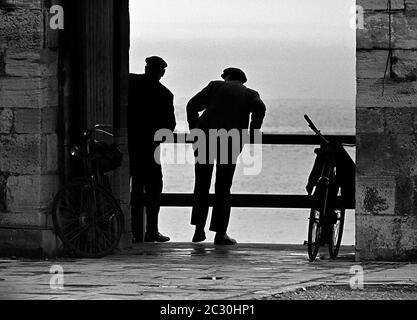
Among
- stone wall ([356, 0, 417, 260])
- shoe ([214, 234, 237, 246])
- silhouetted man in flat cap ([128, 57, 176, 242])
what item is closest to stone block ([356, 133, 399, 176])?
stone wall ([356, 0, 417, 260])

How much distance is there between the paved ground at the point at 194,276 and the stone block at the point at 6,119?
1.09m

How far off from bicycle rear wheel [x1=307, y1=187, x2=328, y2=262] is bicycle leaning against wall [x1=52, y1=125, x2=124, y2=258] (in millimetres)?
1505

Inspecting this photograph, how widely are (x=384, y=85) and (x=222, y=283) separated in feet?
8.82

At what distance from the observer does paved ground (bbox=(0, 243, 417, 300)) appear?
1108 centimetres

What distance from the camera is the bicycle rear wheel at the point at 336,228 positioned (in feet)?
47.4

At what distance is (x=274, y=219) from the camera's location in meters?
25.0

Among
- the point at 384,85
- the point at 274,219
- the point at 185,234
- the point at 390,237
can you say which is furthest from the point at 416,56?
the point at 274,219

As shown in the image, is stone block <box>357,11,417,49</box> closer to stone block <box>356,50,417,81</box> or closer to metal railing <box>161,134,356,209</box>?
stone block <box>356,50,417,81</box>

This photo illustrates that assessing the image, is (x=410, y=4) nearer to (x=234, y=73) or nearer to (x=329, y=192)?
(x=329, y=192)

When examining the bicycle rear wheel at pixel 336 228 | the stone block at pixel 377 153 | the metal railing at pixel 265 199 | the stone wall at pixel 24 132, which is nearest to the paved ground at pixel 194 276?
the bicycle rear wheel at pixel 336 228

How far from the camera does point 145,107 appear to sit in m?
17.0

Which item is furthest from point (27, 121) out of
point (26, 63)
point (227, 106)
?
point (227, 106)

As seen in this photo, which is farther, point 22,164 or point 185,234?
point 185,234

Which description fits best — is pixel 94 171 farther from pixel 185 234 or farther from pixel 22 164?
pixel 185 234
